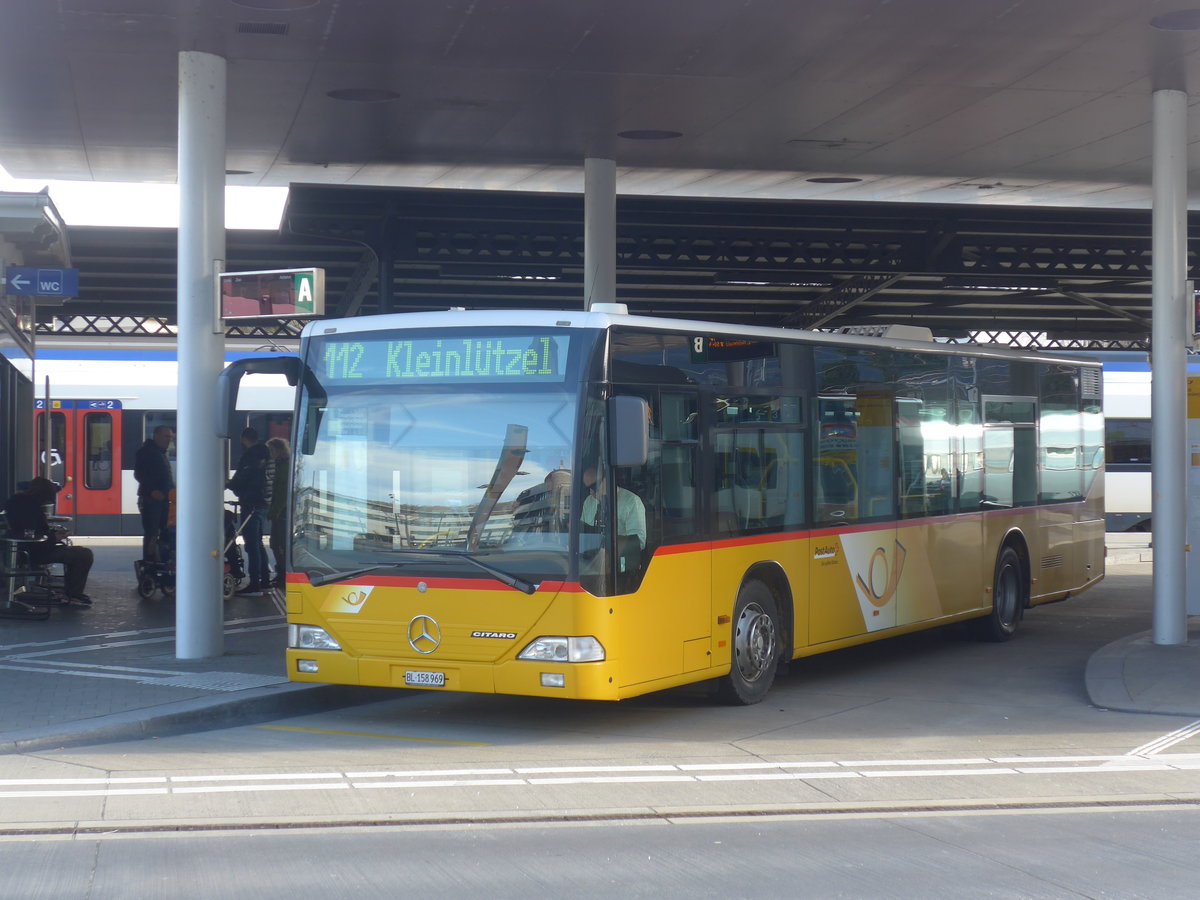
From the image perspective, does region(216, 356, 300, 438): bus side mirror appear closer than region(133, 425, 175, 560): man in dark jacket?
Yes

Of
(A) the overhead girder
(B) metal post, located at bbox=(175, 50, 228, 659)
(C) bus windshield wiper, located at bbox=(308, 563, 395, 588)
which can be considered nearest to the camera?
(C) bus windshield wiper, located at bbox=(308, 563, 395, 588)

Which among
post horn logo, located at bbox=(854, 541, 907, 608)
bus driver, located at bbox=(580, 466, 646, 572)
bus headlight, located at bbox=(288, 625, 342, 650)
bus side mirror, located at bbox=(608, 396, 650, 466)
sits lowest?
bus headlight, located at bbox=(288, 625, 342, 650)

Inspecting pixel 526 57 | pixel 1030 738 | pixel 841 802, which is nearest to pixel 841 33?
pixel 526 57

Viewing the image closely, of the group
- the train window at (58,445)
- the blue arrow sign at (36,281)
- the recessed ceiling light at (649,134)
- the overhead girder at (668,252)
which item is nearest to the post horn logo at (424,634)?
the recessed ceiling light at (649,134)

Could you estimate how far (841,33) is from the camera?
1246cm

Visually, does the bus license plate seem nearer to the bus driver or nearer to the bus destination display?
the bus driver

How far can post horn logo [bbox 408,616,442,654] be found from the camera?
945cm

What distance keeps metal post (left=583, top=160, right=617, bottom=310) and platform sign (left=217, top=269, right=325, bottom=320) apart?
6565mm

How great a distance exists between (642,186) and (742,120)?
15.5ft

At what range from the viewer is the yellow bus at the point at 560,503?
920 centimetres

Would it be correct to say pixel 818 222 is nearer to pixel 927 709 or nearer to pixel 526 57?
pixel 526 57

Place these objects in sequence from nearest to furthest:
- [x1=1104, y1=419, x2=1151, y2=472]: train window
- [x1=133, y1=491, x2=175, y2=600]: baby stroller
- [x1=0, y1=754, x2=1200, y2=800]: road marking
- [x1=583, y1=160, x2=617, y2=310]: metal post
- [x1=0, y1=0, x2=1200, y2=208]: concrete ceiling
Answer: [x1=0, y1=754, x2=1200, y2=800]: road marking → [x1=0, y1=0, x2=1200, y2=208]: concrete ceiling → [x1=133, y1=491, x2=175, y2=600]: baby stroller → [x1=583, y1=160, x2=617, y2=310]: metal post → [x1=1104, y1=419, x2=1151, y2=472]: train window

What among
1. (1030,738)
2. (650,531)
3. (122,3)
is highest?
(122,3)

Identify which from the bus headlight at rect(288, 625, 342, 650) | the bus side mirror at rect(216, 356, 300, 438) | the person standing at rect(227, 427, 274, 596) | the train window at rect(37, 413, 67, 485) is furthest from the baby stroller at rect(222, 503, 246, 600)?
the train window at rect(37, 413, 67, 485)
